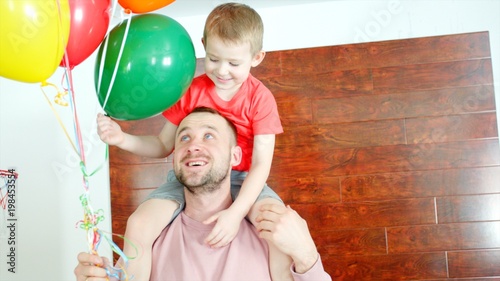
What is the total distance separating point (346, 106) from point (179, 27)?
2.16m

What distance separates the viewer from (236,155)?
6.23ft

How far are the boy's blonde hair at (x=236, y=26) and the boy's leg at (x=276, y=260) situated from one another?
482mm

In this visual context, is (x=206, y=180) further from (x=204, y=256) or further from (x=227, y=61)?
(x=227, y=61)

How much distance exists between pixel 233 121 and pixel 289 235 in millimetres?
461

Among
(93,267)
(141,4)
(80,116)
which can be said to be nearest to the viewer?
(93,267)

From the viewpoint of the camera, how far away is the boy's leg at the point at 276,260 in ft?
5.61

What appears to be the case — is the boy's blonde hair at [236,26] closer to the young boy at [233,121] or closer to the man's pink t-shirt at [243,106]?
the young boy at [233,121]

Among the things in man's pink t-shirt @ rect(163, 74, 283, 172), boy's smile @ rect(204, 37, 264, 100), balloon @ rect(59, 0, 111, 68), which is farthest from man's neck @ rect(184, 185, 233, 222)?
balloon @ rect(59, 0, 111, 68)

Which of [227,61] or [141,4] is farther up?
[141,4]

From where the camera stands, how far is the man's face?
1764 millimetres

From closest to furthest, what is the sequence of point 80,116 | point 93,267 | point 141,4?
point 93,267 → point 141,4 → point 80,116

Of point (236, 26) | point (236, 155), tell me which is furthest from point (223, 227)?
point (236, 26)

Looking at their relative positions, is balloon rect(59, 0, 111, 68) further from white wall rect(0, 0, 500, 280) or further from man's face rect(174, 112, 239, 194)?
white wall rect(0, 0, 500, 280)

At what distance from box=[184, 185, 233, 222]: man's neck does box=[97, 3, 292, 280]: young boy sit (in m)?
0.04
